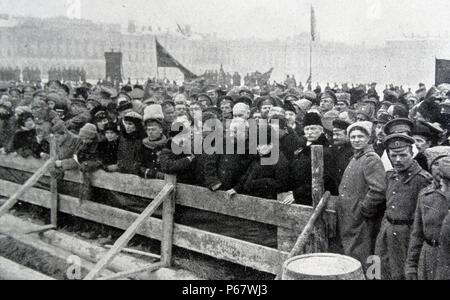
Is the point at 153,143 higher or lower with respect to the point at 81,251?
higher

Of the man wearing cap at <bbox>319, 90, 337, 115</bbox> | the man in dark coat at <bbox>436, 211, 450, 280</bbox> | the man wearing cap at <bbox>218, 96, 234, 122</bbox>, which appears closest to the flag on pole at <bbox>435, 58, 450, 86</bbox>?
the man wearing cap at <bbox>319, 90, 337, 115</bbox>

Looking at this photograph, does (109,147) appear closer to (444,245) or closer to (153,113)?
(153,113)

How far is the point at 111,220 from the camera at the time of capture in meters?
6.50

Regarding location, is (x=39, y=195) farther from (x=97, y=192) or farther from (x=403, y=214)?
(x=403, y=214)

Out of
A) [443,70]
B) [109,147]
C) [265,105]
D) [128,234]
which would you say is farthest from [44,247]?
[443,70]

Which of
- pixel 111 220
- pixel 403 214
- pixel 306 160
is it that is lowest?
pixel 111 220

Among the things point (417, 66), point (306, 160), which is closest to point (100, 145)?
point (306, 160)

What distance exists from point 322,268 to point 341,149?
6.15ft

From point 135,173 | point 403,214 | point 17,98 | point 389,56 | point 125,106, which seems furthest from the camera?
point 389,56

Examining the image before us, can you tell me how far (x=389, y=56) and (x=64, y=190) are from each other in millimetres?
68828

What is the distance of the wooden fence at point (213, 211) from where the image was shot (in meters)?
4.94

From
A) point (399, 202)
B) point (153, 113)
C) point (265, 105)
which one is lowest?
point (399, 202)

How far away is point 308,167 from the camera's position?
5.14m

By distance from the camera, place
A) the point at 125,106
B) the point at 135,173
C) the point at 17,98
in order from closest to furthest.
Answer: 1. the point at 135,173
2. the point at 125,106
3. the point at 17,98
